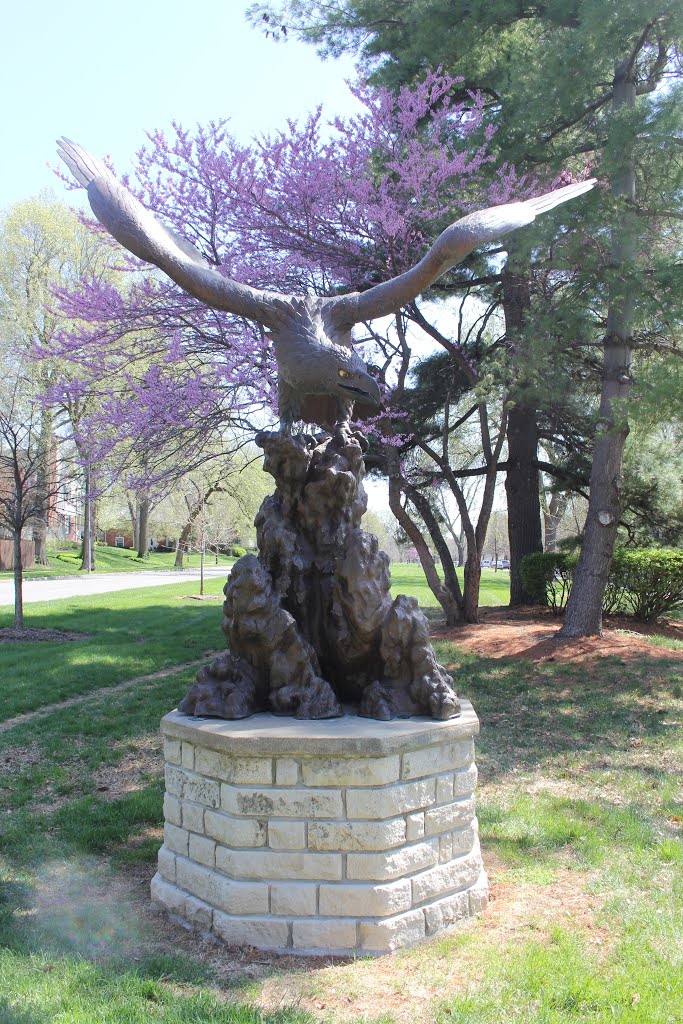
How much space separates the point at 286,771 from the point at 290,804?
0.14 m

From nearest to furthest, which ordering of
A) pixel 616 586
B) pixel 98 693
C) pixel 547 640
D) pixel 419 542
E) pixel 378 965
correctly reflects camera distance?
pixel 378 965
pixel 98 693
pixel 547 640
pixel 419 542
pixel 616 586

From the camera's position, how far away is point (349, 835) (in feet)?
10.5

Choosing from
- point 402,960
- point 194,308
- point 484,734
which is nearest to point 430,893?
point 402,960

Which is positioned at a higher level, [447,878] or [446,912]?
[447,878]

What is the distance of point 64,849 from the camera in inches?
168

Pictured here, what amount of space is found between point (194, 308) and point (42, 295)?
17377mm

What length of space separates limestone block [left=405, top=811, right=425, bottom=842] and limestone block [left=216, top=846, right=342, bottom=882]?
33 cm

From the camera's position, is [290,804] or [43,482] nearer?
[290,804]

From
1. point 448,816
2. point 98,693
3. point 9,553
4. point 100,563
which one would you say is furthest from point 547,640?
point 100,563

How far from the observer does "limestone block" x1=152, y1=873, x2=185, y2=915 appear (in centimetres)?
353

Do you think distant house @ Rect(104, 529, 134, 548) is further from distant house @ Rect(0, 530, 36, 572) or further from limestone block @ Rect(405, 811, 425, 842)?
limestone block @ Rect(405, 811, 425, 842)

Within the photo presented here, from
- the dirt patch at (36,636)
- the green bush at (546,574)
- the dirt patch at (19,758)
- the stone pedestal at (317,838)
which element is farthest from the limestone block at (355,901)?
the green bush at (546,574)

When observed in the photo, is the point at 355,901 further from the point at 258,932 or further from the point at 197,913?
the point at 197,913

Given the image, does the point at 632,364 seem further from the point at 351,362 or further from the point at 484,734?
the point at 351,362
